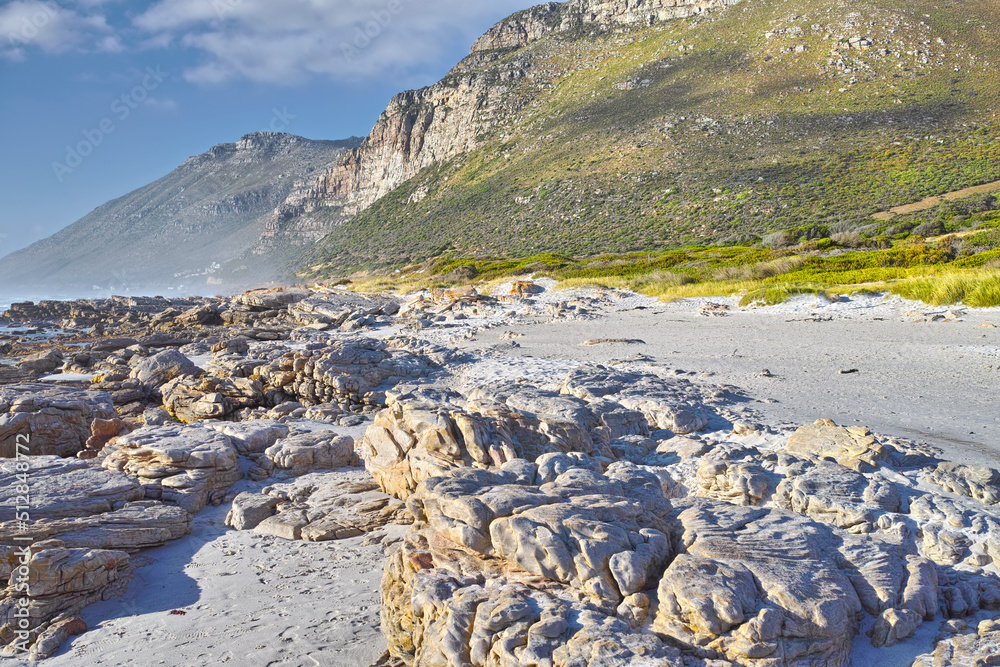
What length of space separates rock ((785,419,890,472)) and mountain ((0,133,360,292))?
103 meters

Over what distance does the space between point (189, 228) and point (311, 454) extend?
160408 millimetres

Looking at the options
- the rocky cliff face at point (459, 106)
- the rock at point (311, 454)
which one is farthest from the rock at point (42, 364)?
the rocky cliff face at point (459, 106)

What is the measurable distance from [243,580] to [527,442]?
9.21ft

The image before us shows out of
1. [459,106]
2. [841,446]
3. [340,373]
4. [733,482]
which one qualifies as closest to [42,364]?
[340,373]

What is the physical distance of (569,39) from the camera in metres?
72.6

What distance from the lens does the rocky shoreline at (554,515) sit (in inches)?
Answer: 115

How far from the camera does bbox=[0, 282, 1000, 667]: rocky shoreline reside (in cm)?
291

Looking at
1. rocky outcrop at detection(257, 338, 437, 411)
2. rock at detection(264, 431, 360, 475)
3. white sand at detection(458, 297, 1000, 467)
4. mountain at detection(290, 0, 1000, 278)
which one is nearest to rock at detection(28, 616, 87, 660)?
rock at detection(264, 431, 360, 475)

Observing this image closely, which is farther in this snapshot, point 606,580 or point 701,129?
point 701,129

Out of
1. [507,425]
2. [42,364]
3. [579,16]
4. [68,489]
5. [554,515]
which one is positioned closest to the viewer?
[554,515]

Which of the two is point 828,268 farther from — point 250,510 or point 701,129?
point 701,129

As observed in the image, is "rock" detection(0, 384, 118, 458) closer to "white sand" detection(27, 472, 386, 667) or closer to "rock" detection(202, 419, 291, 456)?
"rock" detection(202, 419, 291, 456)

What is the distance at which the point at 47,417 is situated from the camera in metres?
7.93

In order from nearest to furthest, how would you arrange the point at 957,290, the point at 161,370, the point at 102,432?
1. the point at 102,432
2. the point at 161,370
3. the point at 957,290
